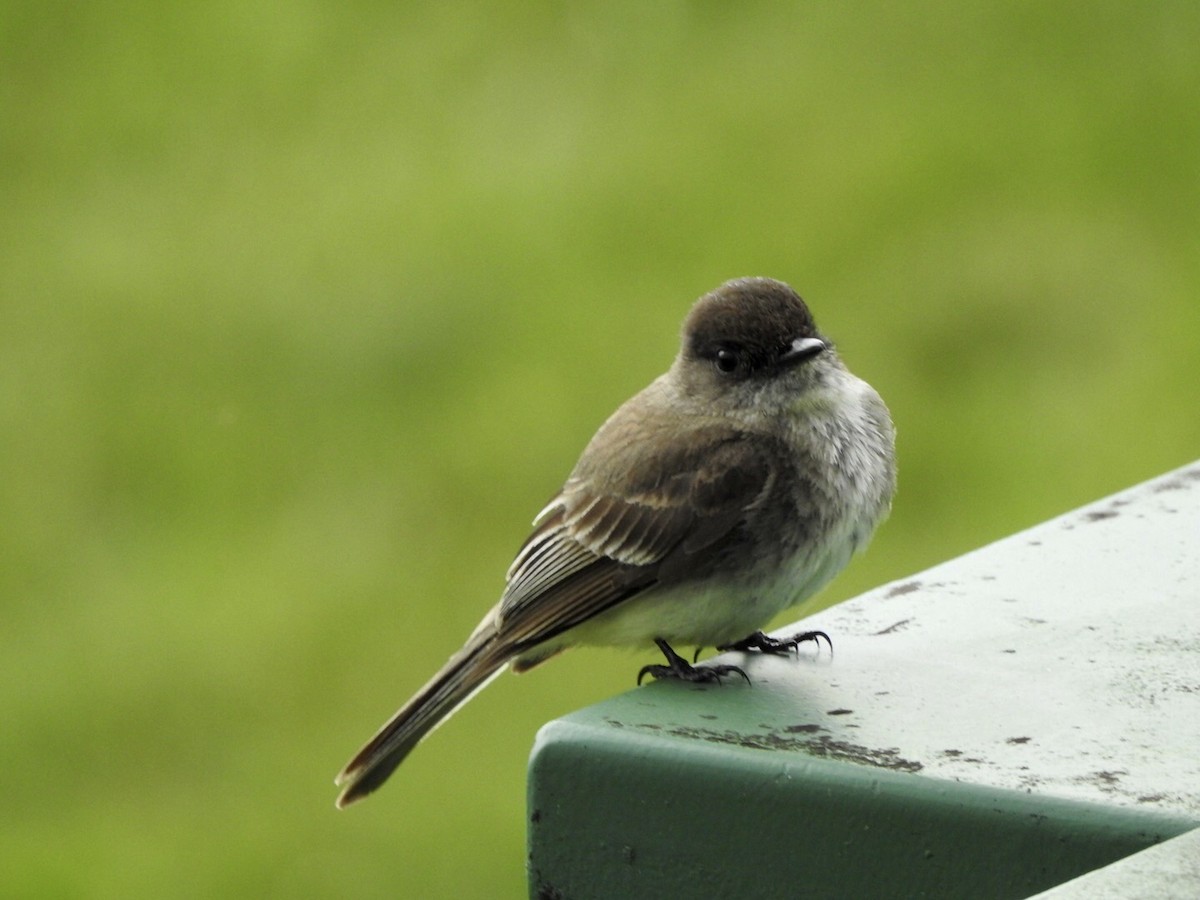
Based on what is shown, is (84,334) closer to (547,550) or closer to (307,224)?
(307,224)

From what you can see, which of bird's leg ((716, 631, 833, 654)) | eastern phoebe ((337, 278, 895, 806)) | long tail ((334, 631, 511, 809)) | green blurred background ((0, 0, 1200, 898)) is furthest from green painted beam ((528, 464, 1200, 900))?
green blurred background ((0, 0, 1200, 898))

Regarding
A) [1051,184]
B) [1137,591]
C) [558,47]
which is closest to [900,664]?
[1137,591]

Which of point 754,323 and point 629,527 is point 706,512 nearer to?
point 629,527

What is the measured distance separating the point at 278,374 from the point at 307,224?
33.9 inches

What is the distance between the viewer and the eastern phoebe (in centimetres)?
365

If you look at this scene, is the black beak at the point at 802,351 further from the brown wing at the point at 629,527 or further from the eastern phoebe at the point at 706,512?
the brown wing at the point at 629,527

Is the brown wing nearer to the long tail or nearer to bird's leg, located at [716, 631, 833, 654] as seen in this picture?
the long tail

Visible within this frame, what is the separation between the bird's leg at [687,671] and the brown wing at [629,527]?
252 millimetres

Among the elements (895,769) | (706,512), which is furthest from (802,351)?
(895,769)

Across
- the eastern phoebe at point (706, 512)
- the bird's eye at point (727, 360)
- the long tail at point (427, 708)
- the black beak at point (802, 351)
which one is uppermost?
the bird's eye at point (727, 360)

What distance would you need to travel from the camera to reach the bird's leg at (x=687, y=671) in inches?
124

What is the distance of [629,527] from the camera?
148 inches

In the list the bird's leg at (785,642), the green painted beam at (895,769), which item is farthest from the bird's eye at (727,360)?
the green painted beam at (895,769)

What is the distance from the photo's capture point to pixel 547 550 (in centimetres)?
388
